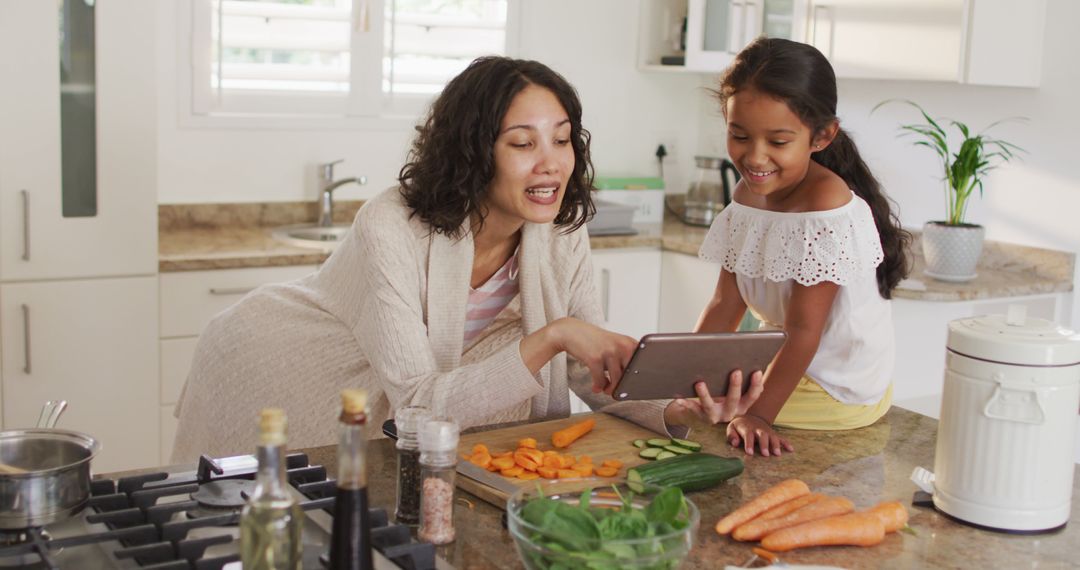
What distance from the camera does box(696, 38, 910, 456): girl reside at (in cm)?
200

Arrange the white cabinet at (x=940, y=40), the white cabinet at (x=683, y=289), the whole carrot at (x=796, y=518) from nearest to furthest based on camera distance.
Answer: the whole carrot at (x=796, y=518) → the white cabinet at (x=940, y=40) → the white cabinet at (x=683, y=289)

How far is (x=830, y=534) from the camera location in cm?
143

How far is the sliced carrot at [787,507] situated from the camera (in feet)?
4.85

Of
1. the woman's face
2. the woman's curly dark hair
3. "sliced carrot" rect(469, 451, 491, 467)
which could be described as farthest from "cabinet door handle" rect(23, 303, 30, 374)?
"sliced carrot" rect(469, 451, 491, 467)

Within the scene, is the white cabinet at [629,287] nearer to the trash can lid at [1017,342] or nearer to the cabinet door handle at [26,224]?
the cabinet door handle at [26,224]

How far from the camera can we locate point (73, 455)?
57.8 inches

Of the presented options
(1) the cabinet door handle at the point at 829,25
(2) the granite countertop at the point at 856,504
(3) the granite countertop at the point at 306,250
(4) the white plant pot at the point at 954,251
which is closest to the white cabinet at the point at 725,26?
(1) the cabinet door handle at the point at 829,25

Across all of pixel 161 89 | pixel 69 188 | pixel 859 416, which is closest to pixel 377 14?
pixel 161 89

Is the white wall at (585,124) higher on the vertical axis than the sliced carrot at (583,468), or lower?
higher

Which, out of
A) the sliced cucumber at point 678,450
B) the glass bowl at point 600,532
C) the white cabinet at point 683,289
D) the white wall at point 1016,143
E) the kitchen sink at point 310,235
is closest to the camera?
the glass bowl at point 600,532

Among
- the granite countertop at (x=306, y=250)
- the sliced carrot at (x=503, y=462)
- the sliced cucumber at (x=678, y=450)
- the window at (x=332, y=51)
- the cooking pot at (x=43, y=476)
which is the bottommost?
the sliced cucumber at (x=678, y=450)

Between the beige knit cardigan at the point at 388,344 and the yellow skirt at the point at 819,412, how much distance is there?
27cm

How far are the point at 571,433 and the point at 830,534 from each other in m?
0.48

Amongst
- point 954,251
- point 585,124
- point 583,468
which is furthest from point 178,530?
point 585,124
